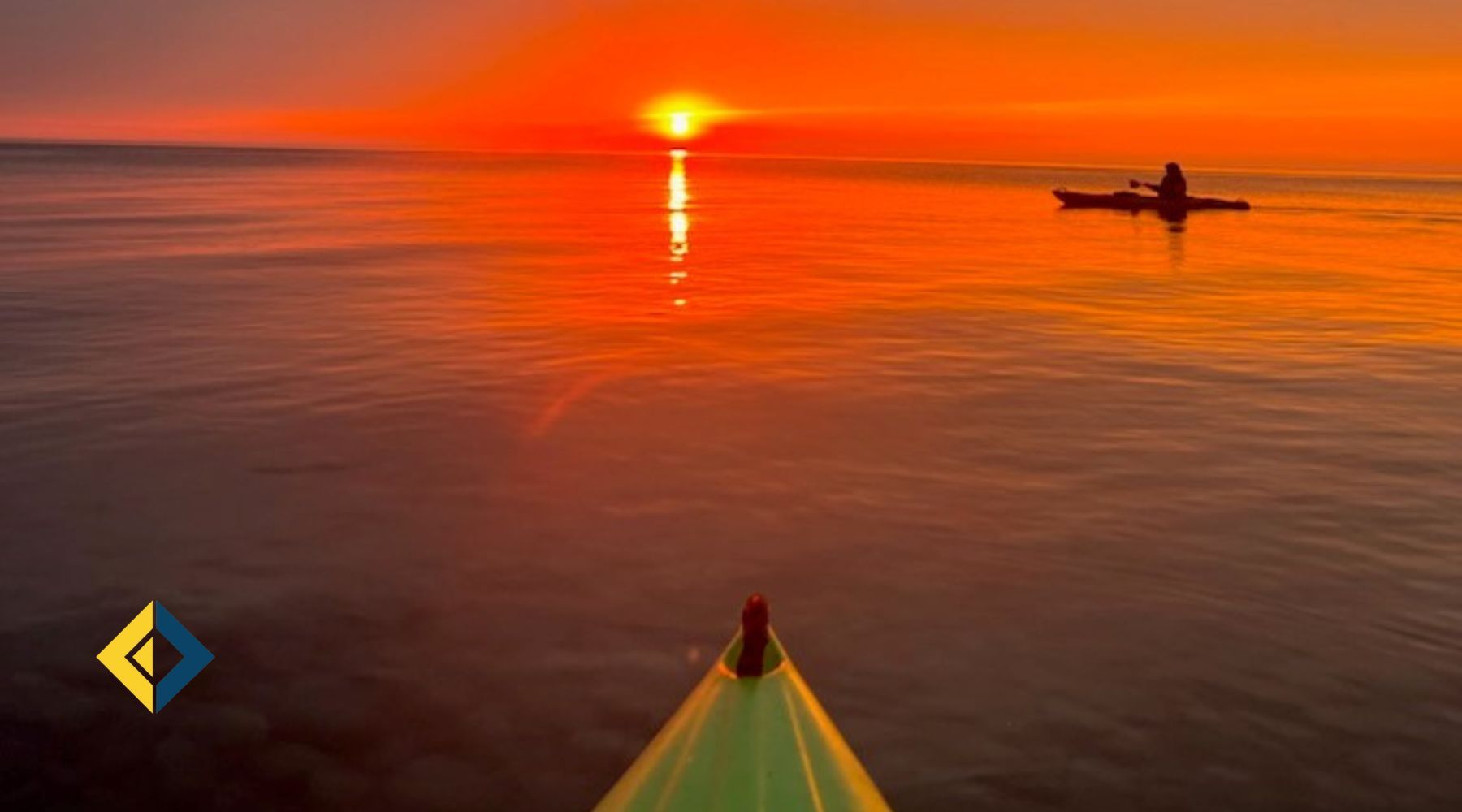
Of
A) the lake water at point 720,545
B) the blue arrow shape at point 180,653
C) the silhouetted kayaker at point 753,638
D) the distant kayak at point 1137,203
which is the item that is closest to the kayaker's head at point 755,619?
the silhouetted kayaker at point 753,638

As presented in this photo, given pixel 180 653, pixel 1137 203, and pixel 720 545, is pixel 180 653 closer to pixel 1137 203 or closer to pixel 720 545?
pixel 720 545

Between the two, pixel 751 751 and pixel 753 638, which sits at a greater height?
pixel 753 638

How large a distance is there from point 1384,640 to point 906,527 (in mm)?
4353

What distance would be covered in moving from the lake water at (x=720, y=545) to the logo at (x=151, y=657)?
0.15 m

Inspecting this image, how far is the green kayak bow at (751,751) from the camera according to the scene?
13.2ft

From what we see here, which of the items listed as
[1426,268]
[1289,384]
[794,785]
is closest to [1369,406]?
[1289,384]

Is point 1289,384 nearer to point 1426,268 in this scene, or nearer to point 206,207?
point 1426,268

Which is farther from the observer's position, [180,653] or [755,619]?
[180,653]

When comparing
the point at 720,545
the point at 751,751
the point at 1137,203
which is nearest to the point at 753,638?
the point at 751,751

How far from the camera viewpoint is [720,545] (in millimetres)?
11359

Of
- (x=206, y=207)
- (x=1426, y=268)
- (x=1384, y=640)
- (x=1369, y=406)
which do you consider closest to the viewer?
(x=1384, y=640)

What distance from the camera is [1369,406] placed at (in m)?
17.9

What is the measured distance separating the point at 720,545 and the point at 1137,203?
68.1m

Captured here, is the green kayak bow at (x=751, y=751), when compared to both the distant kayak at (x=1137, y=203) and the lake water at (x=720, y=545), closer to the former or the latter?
the lake water at (x=720, y=545)
